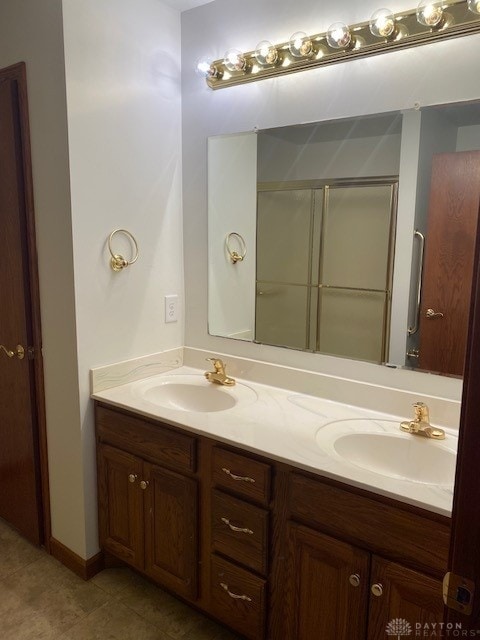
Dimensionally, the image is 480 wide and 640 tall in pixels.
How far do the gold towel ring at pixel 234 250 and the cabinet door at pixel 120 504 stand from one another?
3.11 ft

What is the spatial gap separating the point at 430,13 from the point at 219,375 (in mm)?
1470

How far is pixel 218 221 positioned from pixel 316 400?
0.90m

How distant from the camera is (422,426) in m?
1.54

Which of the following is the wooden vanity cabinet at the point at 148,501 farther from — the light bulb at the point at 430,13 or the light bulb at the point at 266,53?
the light bulb at the point at 430,13

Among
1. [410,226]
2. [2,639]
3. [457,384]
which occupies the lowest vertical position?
[2,639]

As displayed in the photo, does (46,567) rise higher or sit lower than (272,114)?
lower

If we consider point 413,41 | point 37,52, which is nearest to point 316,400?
point 413,41

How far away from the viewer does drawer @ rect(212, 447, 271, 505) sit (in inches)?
57.7

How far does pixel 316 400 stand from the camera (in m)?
1.86

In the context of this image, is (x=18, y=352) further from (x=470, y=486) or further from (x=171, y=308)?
(x=470, y=486)

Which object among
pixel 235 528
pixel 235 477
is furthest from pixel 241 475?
pixel 235 528

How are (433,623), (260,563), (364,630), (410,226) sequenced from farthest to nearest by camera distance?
(410,226) → (260,563) → (364,630) → (433,623)

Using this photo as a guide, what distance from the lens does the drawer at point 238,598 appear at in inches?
60.4

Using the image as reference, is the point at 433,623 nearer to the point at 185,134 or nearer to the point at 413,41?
the point at 413,41
